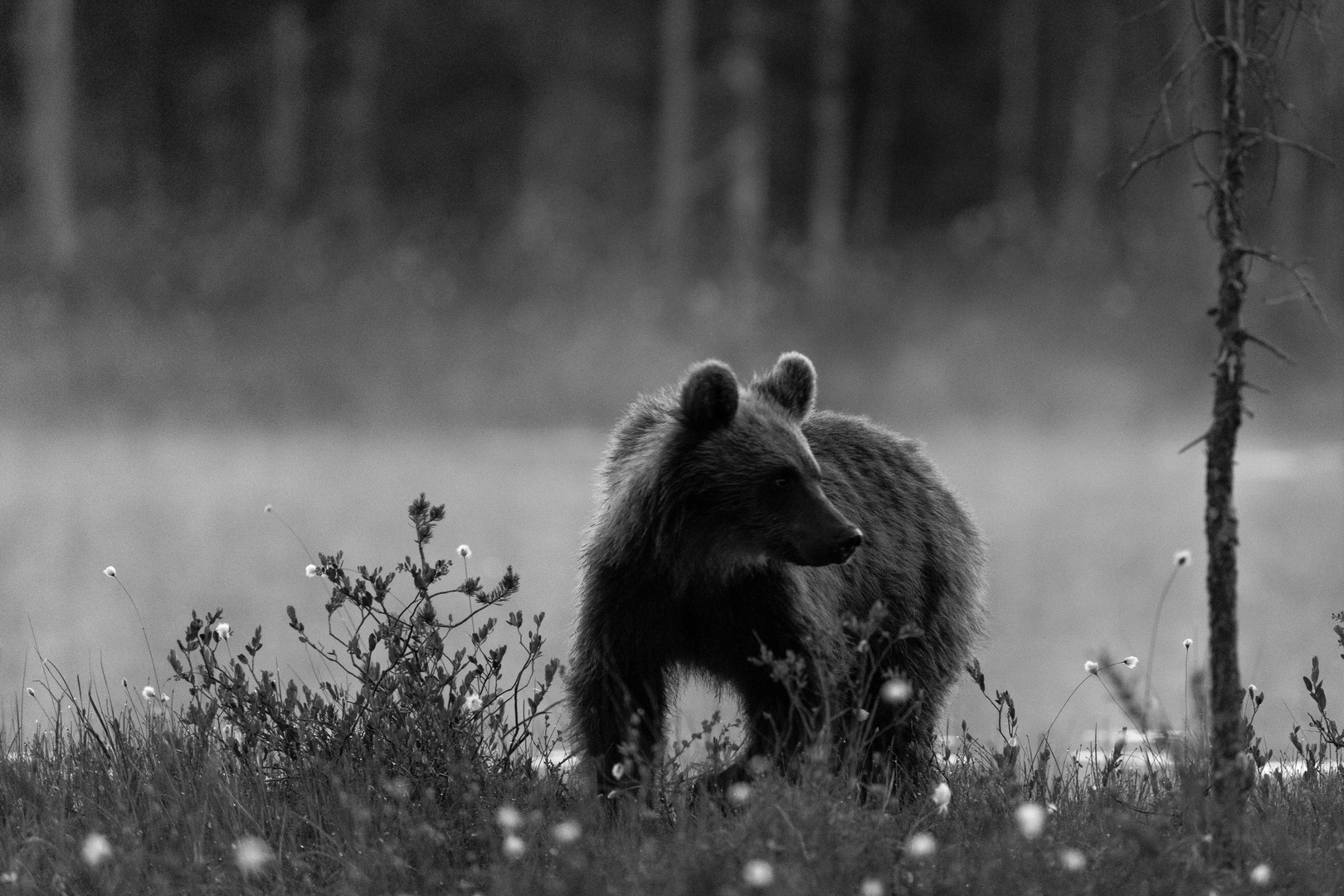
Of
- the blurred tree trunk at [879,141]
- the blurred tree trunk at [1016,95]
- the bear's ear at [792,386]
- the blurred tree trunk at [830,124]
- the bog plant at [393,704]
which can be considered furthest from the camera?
the blurred tree trunk at [1016,95]

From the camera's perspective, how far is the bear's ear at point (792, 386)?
541 cm

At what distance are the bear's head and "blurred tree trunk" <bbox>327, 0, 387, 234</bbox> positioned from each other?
2254 centimetres

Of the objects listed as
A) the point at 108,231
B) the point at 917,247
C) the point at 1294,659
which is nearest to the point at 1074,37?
the point at 917,247

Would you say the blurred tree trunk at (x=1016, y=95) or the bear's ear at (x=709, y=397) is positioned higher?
the blurred tree trunk at (x=1016, y=95)

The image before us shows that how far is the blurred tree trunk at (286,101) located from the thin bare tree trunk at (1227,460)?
26.8 metres

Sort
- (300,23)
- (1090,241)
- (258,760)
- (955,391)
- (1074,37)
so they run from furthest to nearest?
1. (1074,37)
2. (300,23)
3. (1090,241)
4. (955,391)
5. (258,760)

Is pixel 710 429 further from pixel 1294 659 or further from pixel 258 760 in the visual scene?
pixel 1294 659

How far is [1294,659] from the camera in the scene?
27.1 feet

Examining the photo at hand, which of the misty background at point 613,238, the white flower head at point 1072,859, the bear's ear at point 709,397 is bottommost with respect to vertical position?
the white flower head at point 1072,859

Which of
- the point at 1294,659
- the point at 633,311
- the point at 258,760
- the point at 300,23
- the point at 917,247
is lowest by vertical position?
the point at 258,760

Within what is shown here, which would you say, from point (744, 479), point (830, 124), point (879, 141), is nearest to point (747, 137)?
point (830, 124)

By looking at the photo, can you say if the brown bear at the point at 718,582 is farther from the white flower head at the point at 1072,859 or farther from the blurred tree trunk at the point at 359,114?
the blurred tree trunk at the point at 359,114

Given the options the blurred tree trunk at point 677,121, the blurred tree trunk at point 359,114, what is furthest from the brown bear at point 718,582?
the blurred tree trunk at point 359,114

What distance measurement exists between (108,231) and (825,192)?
1222 centimetres
